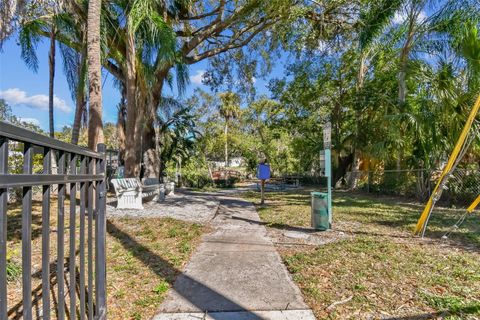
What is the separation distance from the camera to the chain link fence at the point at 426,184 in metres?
8.92

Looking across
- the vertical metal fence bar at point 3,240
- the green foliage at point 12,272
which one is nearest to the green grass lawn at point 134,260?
the green foliage at point 12,272

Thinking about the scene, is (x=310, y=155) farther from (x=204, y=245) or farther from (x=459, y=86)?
(x=204, y=245)

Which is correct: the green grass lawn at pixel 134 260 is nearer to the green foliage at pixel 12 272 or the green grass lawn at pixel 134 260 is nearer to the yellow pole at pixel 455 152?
the green foliage at pixel 12 272

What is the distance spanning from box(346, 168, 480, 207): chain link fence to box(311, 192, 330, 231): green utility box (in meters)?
3.18

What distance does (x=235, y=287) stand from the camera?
10.5ft

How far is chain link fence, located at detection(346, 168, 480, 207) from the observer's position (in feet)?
29.3

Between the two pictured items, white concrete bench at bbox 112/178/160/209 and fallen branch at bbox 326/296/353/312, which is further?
white concrete bench at bbox 112/178/160/209

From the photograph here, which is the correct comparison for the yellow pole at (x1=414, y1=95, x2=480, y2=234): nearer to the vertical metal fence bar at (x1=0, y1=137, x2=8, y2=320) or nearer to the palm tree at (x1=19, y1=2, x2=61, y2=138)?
the vertical metal fence bar at (x1=0, y1=137, x2=8, y2=320)

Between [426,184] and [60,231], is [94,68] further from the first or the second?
[426,184]

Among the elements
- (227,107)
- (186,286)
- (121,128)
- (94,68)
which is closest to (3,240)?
(186,286)

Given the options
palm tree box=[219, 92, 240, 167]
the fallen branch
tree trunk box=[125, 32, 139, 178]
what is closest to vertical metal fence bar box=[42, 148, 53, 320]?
the fallen branch

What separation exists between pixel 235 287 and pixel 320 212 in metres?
3.26

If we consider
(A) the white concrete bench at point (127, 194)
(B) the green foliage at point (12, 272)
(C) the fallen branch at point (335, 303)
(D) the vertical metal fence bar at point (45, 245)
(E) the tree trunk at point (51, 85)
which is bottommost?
(C) the fallen branch at point (335, 303)

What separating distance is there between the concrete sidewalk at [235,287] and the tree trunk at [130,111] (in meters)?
4.95
